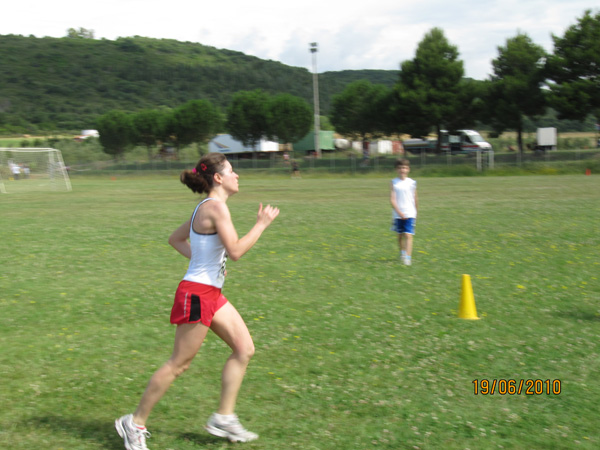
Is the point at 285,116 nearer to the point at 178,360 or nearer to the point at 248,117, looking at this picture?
the point at 248,117

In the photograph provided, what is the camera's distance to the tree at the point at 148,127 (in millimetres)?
83312

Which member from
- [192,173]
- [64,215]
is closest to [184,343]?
[192,173]

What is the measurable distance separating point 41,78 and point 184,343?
628 feet

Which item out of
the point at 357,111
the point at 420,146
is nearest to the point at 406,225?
the point at 420,146

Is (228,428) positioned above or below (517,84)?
below

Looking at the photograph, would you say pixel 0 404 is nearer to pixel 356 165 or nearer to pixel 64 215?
pixel 64 215

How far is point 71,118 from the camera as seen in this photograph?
149 metres

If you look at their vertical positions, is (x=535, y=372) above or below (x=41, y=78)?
below

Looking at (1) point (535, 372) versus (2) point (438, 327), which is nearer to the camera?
(1) point (535, 372)

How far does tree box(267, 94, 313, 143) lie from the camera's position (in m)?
78.1

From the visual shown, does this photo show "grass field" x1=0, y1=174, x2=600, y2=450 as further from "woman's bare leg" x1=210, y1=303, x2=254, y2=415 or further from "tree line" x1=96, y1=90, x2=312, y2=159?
"tree line" x1=96, y1=90, x2=312, y2=159

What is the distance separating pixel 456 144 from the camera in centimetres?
6062
